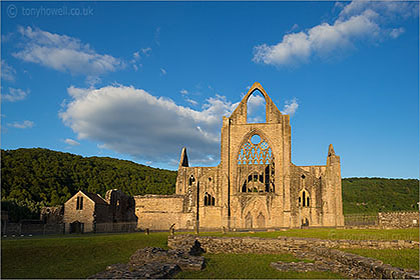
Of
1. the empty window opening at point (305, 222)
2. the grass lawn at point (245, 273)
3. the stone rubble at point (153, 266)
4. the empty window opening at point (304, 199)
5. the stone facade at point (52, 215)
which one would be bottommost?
the empty window opening at point (305, 222)

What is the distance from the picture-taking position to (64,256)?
17703 millimetres

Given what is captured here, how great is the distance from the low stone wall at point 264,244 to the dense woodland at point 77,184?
29685 mm

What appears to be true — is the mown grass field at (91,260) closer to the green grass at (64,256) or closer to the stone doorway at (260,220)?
the green grass at (64,256)

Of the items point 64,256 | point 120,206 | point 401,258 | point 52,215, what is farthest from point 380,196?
point 64,256

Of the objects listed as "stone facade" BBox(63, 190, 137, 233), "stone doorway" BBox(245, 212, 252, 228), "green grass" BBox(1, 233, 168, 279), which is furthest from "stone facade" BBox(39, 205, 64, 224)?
"stone doorway" BBox(245, 212, 252, 228)

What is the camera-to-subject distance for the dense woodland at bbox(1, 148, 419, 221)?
181 ft

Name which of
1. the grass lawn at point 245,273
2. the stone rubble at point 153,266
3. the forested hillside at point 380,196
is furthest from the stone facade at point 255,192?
the forested hillside at point 380,196

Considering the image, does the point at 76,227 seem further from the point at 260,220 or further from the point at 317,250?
the point at 317,250

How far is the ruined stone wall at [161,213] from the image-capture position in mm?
40938

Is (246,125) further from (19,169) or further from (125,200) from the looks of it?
(19,169)

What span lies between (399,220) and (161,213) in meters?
25.8

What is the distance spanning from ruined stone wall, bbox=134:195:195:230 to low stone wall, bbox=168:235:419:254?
18540 mm

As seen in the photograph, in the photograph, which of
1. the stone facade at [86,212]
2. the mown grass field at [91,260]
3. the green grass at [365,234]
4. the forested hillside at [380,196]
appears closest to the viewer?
the mown grass field at [91,260]

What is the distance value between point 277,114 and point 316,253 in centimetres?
2783
